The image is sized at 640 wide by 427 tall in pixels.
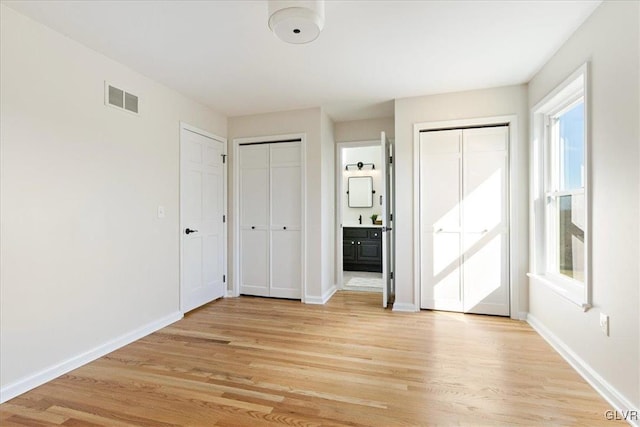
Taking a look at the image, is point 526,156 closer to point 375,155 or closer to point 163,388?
point 375,155

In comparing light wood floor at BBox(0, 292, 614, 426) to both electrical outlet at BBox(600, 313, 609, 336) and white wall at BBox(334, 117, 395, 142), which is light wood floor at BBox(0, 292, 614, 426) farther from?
white wall at BBox(334, 117, 395, 142)

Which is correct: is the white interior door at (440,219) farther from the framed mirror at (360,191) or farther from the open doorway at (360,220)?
the framed mirror at (360,191)

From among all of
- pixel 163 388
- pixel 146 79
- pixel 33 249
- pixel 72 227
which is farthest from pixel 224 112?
pixel 163 388

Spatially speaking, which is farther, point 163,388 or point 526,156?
point 526,156

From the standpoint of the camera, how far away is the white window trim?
2.18m

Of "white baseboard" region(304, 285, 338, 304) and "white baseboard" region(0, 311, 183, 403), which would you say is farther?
"white baseboard" region(304, 285, 338, 304)

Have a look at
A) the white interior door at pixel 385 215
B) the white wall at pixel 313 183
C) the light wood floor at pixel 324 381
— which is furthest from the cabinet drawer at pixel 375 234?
the light wood floor at pixel 324 381

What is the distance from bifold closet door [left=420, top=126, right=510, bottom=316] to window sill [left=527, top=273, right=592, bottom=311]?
1.45 ft

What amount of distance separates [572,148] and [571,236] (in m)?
0.74

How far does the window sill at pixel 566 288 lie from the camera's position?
225cm

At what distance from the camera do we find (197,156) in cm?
383

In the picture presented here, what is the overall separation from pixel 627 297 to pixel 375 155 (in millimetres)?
5040

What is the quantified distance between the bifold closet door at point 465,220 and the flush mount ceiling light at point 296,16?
7.05 feet

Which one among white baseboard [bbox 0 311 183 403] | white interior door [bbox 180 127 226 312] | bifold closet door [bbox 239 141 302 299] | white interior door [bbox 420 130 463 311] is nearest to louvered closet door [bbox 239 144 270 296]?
bifold closet door [bbox 239 141 302 299]
